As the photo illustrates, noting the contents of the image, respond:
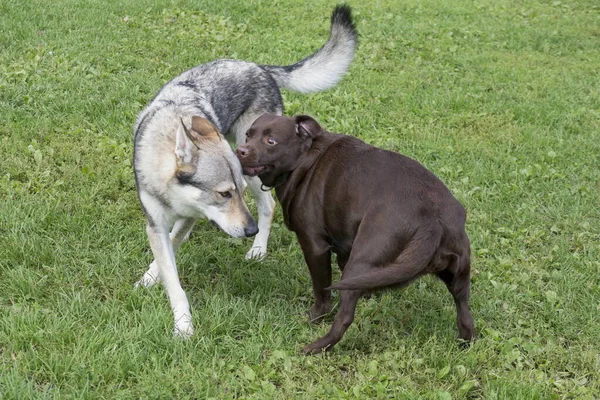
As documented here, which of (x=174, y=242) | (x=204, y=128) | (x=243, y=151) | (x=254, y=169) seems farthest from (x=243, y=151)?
(x=174, y=242)

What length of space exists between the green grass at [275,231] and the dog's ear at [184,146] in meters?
0.93

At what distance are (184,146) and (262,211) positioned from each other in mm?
1577

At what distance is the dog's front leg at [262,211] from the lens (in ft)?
17.5

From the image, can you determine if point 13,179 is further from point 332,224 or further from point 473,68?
point 473,68

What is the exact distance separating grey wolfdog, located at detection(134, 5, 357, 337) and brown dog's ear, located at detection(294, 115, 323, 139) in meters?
0.46

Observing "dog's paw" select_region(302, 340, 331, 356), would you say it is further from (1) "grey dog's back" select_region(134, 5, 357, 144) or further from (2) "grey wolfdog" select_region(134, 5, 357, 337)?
(1) "grey dog's back" select_region(134, 5, 357, 144)

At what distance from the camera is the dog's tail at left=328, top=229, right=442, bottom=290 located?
11.4ft

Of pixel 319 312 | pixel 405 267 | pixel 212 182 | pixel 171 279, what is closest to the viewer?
pixel 405 267

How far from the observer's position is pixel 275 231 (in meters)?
5.68

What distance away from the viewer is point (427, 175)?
3.96 m

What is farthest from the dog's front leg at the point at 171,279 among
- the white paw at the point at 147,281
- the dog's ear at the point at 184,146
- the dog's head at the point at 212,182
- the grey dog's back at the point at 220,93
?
the grey dog's back at the point at 220,93

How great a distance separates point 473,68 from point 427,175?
21.2 feet

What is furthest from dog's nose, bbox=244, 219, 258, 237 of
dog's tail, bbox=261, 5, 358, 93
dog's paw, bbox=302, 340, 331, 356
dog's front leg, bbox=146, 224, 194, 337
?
dog's tail, bbox=261, 5, 358, 93

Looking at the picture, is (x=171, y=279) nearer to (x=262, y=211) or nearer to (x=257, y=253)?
(x=257, y=253)
